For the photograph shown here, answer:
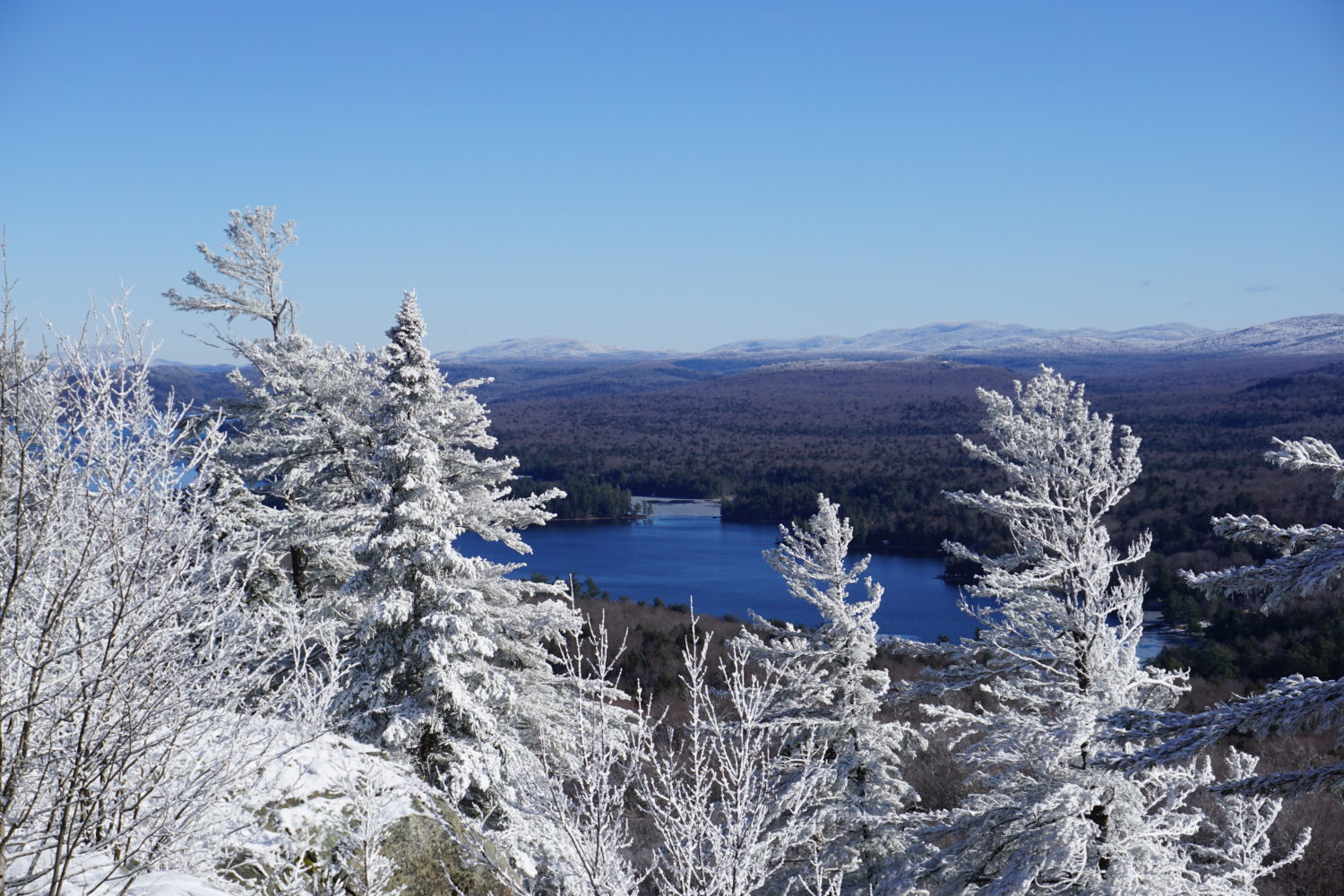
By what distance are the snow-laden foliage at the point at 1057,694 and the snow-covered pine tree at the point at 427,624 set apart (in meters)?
5.13

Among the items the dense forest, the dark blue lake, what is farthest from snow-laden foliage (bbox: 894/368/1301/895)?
the dark blue lake

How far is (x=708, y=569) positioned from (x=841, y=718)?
5109 cm

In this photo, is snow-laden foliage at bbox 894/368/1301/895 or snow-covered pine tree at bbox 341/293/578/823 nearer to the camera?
snow-laden foliage at bbox 894/368/1301/895

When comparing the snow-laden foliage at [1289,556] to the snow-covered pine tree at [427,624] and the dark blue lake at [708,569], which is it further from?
the dark blue lake at [708,569]

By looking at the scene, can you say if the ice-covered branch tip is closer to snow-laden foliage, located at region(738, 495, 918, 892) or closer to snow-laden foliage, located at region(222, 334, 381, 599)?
snow-laden foliage, located at region(738, 495, 918, 892)

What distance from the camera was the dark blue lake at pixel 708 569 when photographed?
47.1 meters

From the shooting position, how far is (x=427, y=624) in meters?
10.8

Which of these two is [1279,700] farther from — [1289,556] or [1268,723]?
[1289,556]

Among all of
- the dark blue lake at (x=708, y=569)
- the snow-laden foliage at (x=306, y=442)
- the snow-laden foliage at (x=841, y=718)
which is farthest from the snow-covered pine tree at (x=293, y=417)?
the dark blue lake at (x=708, y=569)

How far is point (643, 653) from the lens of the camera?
36719 mm

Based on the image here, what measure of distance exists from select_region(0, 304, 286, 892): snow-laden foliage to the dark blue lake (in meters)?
38.5

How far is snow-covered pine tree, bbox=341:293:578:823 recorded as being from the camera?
34.5 ft

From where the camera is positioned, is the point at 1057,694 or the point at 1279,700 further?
the point at 1057,694

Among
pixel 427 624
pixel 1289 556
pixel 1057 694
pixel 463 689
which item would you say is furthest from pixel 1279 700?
pixel 427 624
